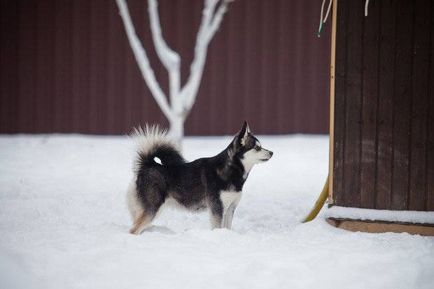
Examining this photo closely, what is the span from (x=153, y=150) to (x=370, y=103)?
6.76ft

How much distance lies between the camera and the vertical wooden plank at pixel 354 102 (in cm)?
581

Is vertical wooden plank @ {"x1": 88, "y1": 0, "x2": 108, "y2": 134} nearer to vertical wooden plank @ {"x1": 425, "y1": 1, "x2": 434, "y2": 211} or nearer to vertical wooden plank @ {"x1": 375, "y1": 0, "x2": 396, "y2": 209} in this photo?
vertical wooden plank @ {"x1": 375, "y1": 0, "x2": 396, "y2": 209}

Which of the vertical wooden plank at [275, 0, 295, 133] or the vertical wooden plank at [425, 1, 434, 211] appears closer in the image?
the vertical wooden plank at [425, 1, 434, 211]

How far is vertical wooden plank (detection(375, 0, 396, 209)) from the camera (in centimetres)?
571

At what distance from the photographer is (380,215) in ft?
18.9

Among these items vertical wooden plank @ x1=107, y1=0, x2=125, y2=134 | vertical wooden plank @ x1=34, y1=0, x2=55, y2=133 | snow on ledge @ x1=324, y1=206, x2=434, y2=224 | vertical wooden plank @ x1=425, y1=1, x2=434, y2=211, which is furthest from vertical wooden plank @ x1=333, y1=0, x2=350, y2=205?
vertical wooden plank @ x1=34, y1=0, x2=55, y2=133

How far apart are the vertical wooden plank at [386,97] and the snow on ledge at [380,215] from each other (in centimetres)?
12

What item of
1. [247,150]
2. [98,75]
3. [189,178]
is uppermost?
[98,75]

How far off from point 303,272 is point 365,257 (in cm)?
A: 57

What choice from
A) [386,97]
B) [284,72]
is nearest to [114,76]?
[284,72]

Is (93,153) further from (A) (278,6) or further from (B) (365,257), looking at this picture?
(B) (365,257)

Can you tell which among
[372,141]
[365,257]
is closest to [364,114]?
[372,141]

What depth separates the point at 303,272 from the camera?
4457 millimetres

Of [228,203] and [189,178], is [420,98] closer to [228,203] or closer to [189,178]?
[228,203]
